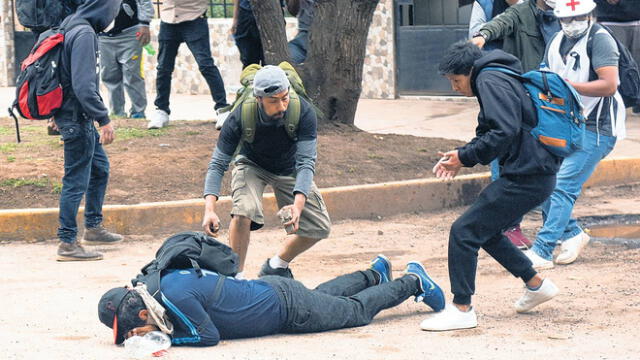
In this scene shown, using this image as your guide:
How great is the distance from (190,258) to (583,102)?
3007mm

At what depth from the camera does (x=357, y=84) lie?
11.0 meters

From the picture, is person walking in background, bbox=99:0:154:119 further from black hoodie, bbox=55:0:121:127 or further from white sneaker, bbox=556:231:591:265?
white sneaker, bbox=556:231:591:265

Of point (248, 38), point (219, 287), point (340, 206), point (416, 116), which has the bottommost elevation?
point (416, 116)

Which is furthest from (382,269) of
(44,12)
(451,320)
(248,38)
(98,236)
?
(248,38)

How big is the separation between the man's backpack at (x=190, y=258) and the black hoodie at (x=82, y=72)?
7.03 feet

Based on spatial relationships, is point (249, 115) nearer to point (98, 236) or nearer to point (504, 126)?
point (504, 126)

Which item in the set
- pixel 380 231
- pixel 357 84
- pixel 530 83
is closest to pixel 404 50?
pixel 357 84

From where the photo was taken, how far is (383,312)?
6668 millimetres

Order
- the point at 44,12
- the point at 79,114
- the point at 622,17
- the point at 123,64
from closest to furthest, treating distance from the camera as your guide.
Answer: the point at 79,114 → the point at 44,12 → the point at 622,17 → the point at 123,64

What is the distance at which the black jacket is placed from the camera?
42.7 feet

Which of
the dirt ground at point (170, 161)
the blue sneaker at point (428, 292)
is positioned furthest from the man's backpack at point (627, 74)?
the dirt ground at point (170, 161)

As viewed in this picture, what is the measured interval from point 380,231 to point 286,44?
2.53m

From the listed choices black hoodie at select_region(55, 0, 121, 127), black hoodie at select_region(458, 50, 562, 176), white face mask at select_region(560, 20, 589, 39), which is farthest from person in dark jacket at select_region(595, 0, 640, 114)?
black hoodie at select_region(458, 50, 562, 176)

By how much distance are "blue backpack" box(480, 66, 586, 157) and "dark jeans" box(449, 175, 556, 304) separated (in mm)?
208
